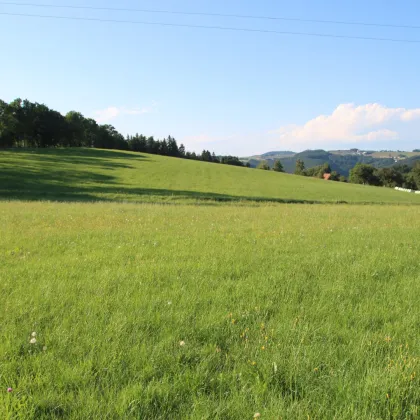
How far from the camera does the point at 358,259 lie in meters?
7.09

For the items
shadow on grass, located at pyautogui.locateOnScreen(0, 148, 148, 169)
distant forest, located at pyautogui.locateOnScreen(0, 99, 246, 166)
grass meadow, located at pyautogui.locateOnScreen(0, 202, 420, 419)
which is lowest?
grass meadow, located at pyautogui.locateOnScreen(0, 202, 420, 419)

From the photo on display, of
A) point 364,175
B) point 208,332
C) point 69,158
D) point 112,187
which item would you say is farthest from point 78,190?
point 364,175

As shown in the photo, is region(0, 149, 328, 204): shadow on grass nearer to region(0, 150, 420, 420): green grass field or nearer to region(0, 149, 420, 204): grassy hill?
region(0, 149, 420, 204): grassy hill

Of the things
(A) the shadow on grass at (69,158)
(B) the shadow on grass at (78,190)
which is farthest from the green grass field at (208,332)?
(A) the shadow on grass at (69,158)

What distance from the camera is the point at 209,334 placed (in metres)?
3.84

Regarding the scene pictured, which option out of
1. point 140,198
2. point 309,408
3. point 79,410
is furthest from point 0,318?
point 140,198

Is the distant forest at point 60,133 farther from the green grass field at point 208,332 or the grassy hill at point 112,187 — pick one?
the green grass field at point 208,332

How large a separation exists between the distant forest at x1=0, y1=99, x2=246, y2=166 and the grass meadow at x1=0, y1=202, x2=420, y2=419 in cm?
9361

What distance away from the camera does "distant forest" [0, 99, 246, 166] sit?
93562mm

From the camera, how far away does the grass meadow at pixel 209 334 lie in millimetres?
2799

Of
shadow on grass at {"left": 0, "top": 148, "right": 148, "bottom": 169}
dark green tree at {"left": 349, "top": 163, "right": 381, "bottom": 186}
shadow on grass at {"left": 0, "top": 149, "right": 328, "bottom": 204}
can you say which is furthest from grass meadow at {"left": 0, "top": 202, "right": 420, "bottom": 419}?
dark green tree at {"left": 349, "top": 163, "right": 381, "bottom": 186}

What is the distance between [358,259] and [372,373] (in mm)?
4294

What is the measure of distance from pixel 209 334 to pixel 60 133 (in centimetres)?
11856

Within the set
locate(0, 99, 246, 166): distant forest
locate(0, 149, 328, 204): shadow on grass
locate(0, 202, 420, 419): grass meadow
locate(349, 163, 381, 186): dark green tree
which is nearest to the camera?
locate(0, 202, 420, 419): grass meadow
